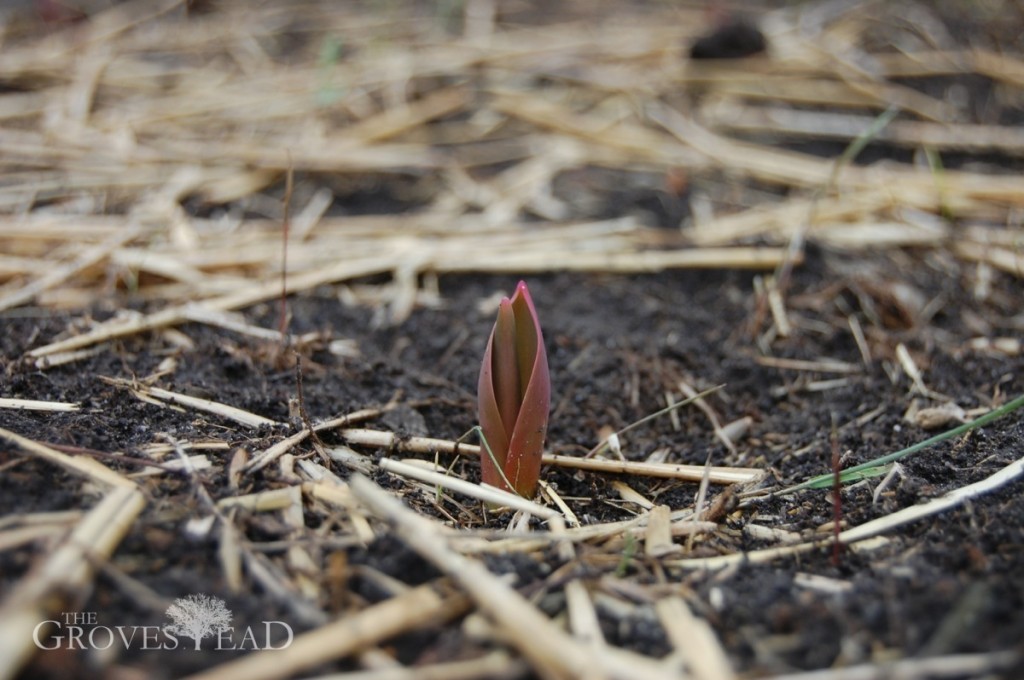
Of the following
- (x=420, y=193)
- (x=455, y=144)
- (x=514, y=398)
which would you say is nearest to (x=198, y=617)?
(x=514, y=398)

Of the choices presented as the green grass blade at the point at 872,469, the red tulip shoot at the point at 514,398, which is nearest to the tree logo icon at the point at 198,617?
the red tulip shoot at the point at 514,398

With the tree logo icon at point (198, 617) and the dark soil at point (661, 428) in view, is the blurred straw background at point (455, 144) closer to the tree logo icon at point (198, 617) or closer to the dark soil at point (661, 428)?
the dark soil at point (661, 428)

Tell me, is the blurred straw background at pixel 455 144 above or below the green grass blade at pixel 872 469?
above

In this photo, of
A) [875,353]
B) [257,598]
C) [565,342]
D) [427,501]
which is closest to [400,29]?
[565,342]

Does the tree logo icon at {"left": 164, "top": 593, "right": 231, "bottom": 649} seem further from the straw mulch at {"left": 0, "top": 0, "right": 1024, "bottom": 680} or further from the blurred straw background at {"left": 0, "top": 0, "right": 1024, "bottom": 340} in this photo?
the blurred straw background at {"left": 0, "top": 0, "right": 1024, "bottom": 340}

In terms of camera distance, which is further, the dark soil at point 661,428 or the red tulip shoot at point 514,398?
the red tulip shoot at point 514,398

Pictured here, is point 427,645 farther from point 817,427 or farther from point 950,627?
point 817,427

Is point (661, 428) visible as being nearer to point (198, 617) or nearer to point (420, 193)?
point (198, 617)
